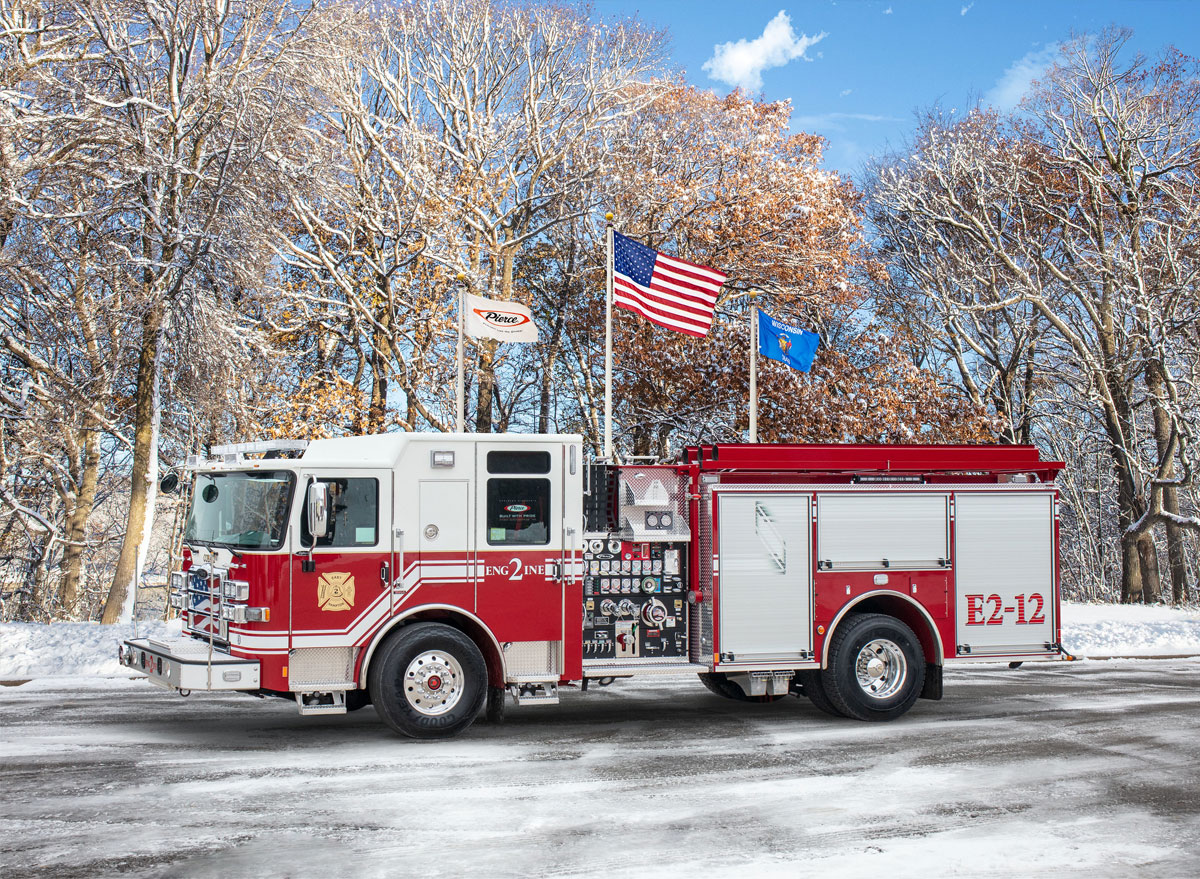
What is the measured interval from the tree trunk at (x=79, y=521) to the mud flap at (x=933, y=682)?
754 inches

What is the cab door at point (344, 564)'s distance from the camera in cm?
955

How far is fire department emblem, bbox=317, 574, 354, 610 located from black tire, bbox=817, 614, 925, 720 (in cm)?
477

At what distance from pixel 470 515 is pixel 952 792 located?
4626mm

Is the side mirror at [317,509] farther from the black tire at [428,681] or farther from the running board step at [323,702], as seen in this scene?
the running board step at [323,702]

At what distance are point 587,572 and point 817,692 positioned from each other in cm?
275

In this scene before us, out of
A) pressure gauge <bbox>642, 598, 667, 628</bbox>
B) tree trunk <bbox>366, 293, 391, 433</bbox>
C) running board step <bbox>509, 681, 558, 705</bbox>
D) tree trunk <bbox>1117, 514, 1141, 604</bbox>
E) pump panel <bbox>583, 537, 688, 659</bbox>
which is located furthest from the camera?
tree trunk <bbox>1117, 514, 1141, 604</bbox>

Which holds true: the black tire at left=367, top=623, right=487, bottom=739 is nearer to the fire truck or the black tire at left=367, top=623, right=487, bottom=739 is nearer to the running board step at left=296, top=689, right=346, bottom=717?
the fire truck

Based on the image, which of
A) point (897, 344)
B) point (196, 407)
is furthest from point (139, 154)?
point (897, 344)

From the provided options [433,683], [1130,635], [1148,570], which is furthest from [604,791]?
[1148,570]

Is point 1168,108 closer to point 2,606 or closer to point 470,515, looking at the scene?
point 470,515

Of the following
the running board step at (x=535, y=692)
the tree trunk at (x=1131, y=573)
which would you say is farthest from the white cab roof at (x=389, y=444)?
the tree trunk at (x=1131, y=573)

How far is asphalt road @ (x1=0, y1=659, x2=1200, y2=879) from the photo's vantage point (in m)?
6.49

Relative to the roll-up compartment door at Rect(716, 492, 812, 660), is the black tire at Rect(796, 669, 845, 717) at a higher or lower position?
lower

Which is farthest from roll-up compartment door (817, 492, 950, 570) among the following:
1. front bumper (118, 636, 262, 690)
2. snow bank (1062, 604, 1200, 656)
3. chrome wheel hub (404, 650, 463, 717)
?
snow bank (1062, 604, 1200, 656)
